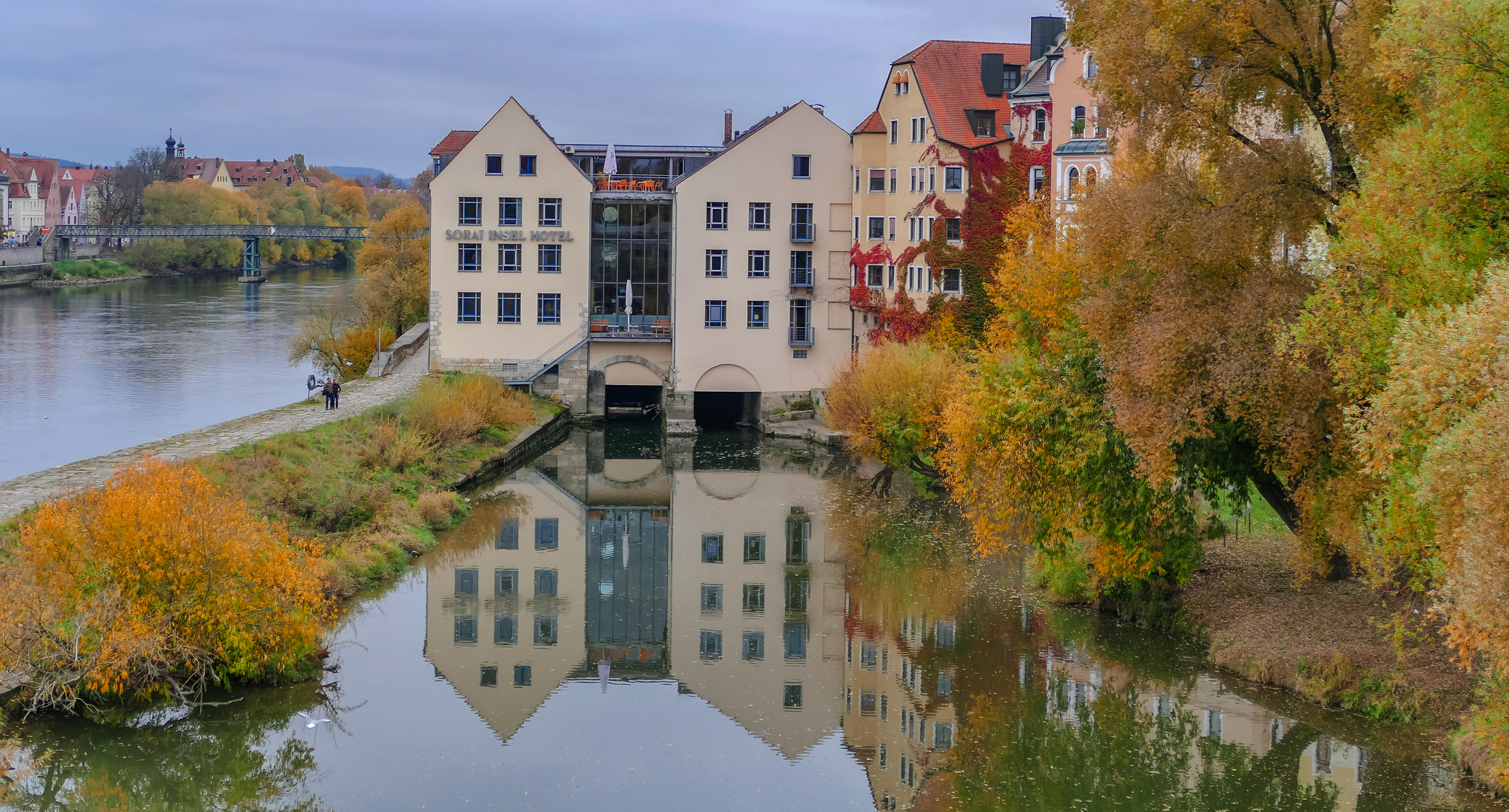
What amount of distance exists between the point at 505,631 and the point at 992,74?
2726 cm

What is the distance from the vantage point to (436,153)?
2370 inches

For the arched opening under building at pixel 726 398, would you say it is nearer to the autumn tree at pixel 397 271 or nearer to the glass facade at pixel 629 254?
the glass facade at pixel 629 254

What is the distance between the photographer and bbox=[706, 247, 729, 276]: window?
48625 mm

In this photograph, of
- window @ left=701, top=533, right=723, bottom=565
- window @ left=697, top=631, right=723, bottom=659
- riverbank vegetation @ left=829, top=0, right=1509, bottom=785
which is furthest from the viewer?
window @ left=701, top=533, right=723, bottom=565

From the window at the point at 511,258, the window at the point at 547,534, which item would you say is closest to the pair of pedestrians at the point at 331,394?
the window at the point at 547,534

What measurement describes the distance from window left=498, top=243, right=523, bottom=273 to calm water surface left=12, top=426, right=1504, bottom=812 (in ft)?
69.3

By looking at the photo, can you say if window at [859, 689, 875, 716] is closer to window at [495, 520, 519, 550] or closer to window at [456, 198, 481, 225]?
window at [495, 520, 519, 550]

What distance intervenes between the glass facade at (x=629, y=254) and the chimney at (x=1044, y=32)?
14.6 meters

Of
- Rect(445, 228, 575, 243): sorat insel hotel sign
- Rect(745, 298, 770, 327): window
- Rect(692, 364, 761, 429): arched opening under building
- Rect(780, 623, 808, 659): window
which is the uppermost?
Rect(445, 228, 575, 243): sorat insel hotel sign

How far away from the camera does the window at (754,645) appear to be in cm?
2275

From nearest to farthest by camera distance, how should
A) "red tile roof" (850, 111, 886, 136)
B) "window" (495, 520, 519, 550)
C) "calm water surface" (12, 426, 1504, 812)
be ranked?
"calm water surface" (12, 426, 1504, 812), "window" (495, 520, 519, 550), "red tile roof" (850, 111, 886, 136)

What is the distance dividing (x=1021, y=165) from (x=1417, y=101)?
23.7 metres

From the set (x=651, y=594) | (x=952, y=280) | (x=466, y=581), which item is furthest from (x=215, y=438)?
(x=952, y=280)

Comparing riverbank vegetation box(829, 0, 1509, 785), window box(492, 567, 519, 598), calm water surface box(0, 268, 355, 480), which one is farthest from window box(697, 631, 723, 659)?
calm water surface box(0, 268, 355, 480)
